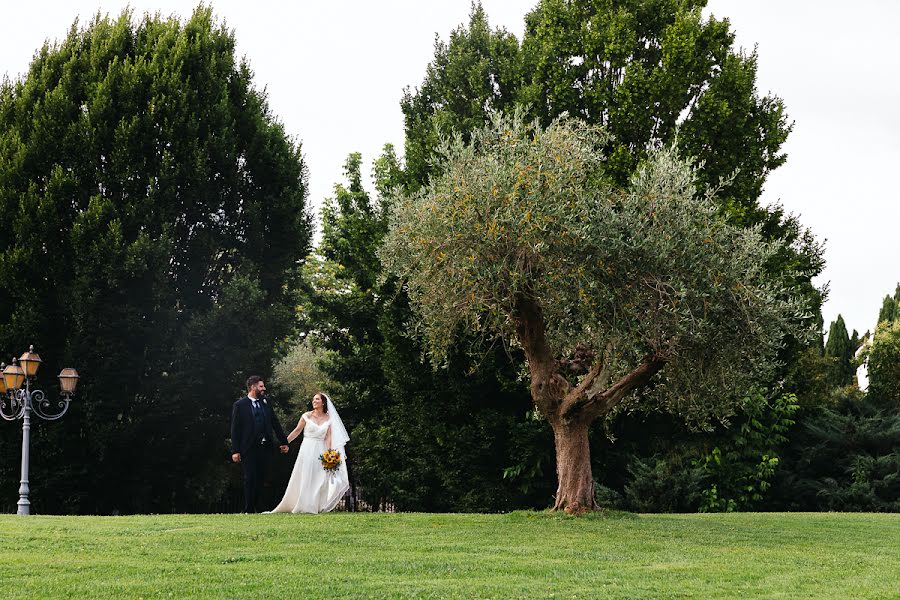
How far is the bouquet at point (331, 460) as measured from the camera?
62.5 ft

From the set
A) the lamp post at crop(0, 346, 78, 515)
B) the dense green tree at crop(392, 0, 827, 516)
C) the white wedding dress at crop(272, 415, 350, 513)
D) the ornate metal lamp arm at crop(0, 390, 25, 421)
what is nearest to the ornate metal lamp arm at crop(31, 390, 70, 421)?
the lamp post at crop(0, 346, 78, 515)

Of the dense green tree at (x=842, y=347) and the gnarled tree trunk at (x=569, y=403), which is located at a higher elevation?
the dense green tree at (x=842, y=347)

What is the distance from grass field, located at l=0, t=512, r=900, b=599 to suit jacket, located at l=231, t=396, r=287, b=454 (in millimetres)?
1580

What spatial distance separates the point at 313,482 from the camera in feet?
63.1

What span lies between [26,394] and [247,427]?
7217 millimetres

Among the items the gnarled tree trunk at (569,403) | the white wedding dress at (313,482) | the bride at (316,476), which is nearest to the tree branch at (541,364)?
the gnarled tree trunk at (569,403)

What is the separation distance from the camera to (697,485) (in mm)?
26547

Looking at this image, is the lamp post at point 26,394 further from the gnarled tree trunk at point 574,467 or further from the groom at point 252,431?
the gnarled tree trunk at point 574,467

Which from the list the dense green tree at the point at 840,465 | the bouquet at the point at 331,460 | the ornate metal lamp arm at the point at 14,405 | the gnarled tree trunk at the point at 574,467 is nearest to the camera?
the gnarled tree trunk at the point at 574,467

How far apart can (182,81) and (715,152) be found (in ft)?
48.0

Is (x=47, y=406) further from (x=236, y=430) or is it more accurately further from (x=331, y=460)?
(x=331, y=460)

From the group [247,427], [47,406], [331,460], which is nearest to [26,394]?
[47,406]

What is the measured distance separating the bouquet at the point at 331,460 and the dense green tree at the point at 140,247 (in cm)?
860

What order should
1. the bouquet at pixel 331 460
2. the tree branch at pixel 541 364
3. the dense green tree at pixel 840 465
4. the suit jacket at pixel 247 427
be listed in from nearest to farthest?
1. the tree branch at pixel 541 364
2. the suit jacket at pixel 247 427
3. the bouquet at pixel 331 460
4. the dense green tree at pixel 840 465
